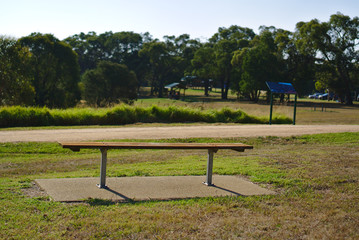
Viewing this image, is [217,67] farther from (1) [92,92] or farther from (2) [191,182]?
(2) [191,182]

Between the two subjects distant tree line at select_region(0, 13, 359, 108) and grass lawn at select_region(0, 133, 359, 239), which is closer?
grass lawn at select_region(0, 133, 359, 239)

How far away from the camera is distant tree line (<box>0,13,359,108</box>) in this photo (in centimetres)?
4434

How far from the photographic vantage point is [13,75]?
36.2 metres

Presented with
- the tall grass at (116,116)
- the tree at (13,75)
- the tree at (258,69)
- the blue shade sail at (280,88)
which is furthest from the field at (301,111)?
the tree at (13,75)

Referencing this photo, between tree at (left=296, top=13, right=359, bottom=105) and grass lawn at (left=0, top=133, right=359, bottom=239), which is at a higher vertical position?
tree at (left=296, top=13, right=359, bottom=105)

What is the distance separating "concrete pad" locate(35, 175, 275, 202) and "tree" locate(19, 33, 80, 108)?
44323mm

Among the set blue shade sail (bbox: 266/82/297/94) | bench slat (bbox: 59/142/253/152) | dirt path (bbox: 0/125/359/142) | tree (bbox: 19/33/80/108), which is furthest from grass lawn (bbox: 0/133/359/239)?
tree (bbox: 19/33/80/108)

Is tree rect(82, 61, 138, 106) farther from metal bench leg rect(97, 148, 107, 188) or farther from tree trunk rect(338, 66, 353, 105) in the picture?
metal bench leg rect(97, 148, 107, 188)

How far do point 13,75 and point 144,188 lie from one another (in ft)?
110

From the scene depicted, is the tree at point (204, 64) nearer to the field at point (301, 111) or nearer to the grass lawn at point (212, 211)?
the field at point (301, 111)

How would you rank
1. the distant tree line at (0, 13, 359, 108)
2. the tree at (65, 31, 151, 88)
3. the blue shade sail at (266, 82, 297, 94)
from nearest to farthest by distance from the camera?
the blue shade sail at (266, 82, 297, 94), the distant tree line at (0, 13, 359, 108), the tree at (65, 31, 151, 88)

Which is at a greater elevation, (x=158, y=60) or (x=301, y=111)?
(x=158, y=60)

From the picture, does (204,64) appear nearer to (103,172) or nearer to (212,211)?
(103,172)

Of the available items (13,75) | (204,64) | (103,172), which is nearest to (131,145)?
(103,172)
